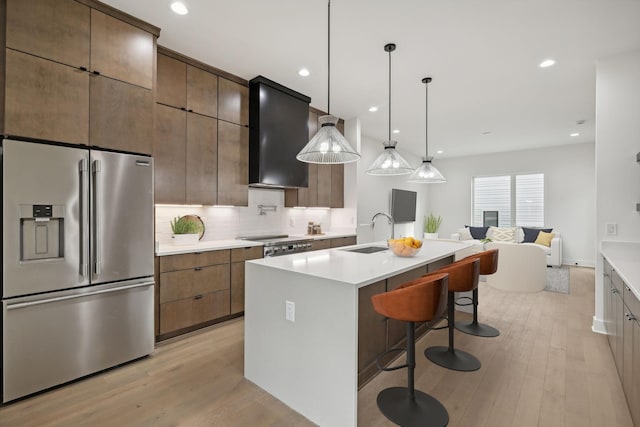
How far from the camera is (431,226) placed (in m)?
8.57

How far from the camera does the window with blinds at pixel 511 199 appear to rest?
741 cm

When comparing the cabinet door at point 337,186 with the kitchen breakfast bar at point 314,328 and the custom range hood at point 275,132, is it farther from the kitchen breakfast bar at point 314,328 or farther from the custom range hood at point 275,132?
the kitchen breakfast bar at point 314,328

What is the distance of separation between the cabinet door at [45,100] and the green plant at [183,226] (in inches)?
48.3

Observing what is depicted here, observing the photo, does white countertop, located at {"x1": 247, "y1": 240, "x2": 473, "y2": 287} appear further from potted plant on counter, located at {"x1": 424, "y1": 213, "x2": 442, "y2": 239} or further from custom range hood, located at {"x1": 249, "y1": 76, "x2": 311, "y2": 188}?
potted plant on counter, located at {"x1": 424, "y1": 213, "x2": 442, "y2": 239}

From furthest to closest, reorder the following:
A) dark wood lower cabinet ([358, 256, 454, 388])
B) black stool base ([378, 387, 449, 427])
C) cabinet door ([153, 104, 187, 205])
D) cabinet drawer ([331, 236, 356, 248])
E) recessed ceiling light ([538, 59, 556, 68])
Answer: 1. cabinet drawer ([331, 236, 356, 248])
2. recessed ceiling light ([538, 59, 556, 68])
3. cabinet door ([153, 104, 187, 205])
4. dark wood lower cabinet ([358, 256, 454, 388])
5. black stool base ([378, 387, 449, 427])

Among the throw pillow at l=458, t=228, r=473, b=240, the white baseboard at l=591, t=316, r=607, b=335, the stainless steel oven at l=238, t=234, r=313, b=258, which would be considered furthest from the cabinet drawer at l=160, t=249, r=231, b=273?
the throw pillow at l=458, t=228, r=473, b=240

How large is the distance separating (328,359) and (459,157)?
27.0 feet

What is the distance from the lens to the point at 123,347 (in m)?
2.43

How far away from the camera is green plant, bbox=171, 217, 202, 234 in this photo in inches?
129

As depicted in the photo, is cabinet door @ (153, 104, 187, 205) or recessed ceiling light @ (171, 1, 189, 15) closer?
recessed ceiling light @ (171, 1, 189, 15)

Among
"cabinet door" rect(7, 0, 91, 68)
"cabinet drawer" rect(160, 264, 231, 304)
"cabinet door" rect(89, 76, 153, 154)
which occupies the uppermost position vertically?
"cabinet door" rect(7, 0, 91, 68)

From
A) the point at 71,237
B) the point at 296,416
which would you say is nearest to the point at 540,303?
the point at 296,416

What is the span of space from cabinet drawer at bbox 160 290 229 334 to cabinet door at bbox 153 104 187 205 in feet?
3.41

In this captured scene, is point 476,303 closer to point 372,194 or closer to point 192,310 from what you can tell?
point 192,310
